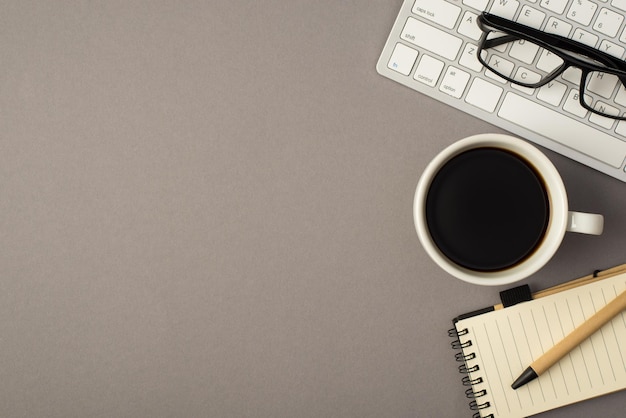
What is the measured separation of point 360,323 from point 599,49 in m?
0.44

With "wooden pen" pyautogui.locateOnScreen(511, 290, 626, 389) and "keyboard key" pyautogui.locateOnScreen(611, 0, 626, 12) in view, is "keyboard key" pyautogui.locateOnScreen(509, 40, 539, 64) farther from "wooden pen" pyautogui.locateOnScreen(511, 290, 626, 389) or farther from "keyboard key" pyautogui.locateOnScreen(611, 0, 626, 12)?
"wooden pen" pyautogui.locateOnScreen(511, 290, 626, 389)

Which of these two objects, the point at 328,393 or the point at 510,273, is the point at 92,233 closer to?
the point at 328,393

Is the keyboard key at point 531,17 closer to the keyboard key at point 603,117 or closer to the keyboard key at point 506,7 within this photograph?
the keyboard key at point 506,7

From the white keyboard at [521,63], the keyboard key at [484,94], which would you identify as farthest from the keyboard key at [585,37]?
the keyboard key at [484,94]

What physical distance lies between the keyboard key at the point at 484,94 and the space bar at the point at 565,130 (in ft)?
0.04

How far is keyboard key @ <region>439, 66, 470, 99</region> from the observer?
665 mm

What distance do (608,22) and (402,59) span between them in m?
0.24

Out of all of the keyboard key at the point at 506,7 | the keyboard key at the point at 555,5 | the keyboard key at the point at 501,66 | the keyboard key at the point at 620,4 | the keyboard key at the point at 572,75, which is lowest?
the keyboard key at the point at 501,66

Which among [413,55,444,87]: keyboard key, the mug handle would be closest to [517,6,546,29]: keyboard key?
[413,55,444,87]: keyboard key

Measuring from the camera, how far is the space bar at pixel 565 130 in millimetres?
656

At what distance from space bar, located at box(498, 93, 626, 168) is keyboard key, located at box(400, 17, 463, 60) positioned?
0.09 meters

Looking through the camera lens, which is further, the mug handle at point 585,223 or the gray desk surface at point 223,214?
the gray desk surface at point 223,214

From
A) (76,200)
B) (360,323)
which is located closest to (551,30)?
(360,323)

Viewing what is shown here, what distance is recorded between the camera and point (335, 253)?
71 cm
